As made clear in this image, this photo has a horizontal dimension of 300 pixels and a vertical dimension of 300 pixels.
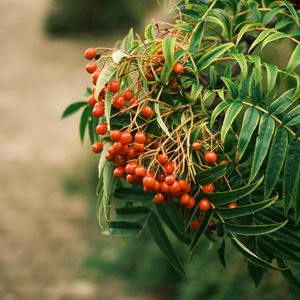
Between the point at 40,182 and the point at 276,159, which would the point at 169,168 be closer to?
the point at 276,159

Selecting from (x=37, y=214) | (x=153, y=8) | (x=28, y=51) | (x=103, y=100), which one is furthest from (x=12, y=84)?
(x=103, y=100)

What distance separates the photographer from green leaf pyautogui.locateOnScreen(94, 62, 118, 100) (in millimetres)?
1260

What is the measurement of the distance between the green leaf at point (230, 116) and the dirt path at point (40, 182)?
9.84 feet

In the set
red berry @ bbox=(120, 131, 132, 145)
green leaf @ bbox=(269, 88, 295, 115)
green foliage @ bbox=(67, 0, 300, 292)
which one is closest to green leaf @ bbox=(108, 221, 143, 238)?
green foliage @ bbox=(67, 0, 300, 292)

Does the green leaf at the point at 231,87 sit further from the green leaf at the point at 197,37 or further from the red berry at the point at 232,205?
the red berry at the point at 232,205

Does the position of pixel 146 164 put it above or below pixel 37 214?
above

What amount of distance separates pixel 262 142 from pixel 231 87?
15cm

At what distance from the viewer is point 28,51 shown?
11.0m

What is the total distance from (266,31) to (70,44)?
1020 centimetres

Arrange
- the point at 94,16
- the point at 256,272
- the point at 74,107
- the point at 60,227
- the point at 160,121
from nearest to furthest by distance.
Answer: the point at 160,121
the point at 256,272
the point at 74,107
the point at 60,227
the point at 94,16

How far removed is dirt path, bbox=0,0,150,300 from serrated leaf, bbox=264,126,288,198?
9.80 feet

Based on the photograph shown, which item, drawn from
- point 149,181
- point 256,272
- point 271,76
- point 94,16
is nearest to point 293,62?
point 271,76

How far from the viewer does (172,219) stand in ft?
5.34

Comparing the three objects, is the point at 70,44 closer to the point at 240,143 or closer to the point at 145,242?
the point at 145,242
